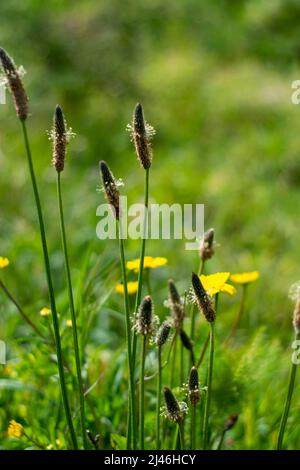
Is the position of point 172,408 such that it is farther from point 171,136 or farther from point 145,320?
point 171,136

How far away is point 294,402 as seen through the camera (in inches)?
54.8

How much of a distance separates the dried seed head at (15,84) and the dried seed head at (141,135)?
125 millimetres

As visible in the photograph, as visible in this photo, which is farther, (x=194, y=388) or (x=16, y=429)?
(x=16, y=429)

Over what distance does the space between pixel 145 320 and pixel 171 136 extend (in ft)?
9.20

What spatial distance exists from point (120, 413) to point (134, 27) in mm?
2712

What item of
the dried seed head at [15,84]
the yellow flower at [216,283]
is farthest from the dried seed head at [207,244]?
the dried seed head at [15,84]

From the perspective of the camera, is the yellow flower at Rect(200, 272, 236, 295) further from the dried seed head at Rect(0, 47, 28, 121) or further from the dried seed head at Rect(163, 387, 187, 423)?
the dried seed head at Rect(0, 47, 28, 121)

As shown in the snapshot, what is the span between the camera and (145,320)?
0.86m

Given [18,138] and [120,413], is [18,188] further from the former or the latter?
[120,413]

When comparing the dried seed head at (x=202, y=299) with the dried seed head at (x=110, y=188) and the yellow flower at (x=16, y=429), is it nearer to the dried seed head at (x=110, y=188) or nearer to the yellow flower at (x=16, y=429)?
the dried seed head at (x=110, y=188)

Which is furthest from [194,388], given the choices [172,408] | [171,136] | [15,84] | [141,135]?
[171,136]

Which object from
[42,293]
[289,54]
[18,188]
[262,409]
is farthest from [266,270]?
[289,54]

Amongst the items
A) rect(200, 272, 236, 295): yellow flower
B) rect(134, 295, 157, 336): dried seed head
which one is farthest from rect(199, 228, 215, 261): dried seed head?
rect(134, 295, 157, 336): dried seed head

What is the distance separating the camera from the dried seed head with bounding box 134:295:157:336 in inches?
33.8
